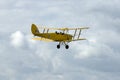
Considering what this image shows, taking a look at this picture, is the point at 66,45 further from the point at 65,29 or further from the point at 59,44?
the point at 65,29

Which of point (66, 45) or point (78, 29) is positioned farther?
point (78, 29)

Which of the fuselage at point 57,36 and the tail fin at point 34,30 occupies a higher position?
the tail fin at point 34,30

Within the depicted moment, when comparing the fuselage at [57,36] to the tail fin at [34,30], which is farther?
the tail fin at [34,30]

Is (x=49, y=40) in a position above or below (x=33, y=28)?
below

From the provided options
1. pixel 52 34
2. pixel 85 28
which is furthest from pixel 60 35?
pixel 85 28

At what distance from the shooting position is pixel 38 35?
8212 cm

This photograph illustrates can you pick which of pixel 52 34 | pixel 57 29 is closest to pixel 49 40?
pixel 52 34

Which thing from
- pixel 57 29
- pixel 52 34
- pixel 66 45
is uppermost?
pixel 57 29

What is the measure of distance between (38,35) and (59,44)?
327 inches

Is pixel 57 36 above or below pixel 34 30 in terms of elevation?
below

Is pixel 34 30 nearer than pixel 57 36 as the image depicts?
No

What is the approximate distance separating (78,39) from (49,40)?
8.89m

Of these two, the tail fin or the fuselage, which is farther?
the tail fin

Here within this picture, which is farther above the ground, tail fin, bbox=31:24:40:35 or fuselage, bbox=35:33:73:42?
tail fin, bbox=31:24:40:35
